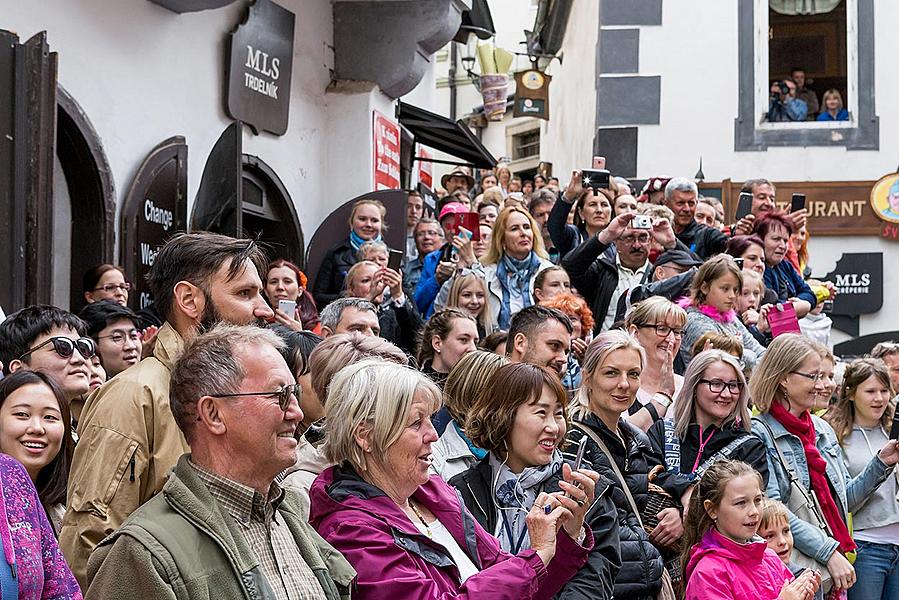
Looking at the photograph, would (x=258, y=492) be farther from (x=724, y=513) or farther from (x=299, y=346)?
(x=724, y=513)

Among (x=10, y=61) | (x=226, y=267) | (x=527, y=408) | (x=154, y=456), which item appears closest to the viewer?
(x=154, y=456)

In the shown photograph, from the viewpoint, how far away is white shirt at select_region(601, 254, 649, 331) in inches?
347

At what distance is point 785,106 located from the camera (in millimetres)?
16734

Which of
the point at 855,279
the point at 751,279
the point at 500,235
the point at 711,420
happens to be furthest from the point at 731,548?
the point at 855,279

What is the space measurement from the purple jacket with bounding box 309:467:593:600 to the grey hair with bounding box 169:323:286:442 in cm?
58

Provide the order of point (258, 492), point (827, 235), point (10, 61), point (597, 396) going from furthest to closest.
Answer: point (827, 235)
point (10, 61)
point (597, 396)
point (258, 492)

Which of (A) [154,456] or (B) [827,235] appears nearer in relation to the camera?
(A) [154,456]

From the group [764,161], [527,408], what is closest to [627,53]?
[764,161]

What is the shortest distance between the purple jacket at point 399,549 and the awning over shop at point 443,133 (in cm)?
914

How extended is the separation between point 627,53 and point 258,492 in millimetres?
13985

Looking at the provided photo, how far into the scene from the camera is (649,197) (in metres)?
12.8

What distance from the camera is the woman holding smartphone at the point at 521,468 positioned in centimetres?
451

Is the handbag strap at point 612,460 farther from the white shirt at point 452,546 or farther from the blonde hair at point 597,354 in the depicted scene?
the white shirt at point 452,546

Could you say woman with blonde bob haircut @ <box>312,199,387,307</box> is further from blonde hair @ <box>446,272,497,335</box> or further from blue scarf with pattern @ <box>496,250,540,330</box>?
blonde hair @ <box>446,272,497,335</box>
